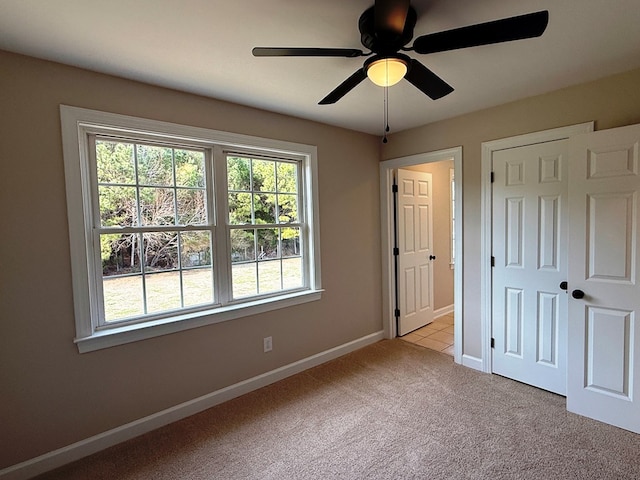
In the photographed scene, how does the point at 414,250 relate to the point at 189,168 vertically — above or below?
below

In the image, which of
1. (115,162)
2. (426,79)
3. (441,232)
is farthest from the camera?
(441,232)

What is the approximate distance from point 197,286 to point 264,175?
1117 mm

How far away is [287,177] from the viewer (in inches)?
121

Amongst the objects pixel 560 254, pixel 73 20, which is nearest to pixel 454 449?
pixel 560 254

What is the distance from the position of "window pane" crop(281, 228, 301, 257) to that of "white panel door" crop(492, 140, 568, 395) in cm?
180

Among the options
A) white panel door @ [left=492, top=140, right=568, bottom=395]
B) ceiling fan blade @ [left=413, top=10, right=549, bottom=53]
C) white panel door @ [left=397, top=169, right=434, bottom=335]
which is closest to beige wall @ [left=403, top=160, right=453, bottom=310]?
white panel door @ [left=397, top=169, right=434, bottom=335]

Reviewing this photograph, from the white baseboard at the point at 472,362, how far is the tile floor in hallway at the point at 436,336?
A: 0.82 feet

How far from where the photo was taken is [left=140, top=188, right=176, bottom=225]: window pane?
2.30m

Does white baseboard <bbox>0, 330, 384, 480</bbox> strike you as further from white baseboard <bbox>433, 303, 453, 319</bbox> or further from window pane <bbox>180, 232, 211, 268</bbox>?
white baseboard <bbox>433, 303, 453, 319</bbox>

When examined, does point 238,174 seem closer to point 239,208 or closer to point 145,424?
point 239,208

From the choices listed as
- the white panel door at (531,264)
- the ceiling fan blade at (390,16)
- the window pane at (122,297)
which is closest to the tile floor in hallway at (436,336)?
the white panel door at (531,264)

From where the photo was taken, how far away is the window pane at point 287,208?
303 centimetres

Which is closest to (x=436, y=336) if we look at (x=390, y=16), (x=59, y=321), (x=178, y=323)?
(x=178, y=323)

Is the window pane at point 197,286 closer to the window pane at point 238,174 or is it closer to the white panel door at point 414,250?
the window pane at point 238,174
